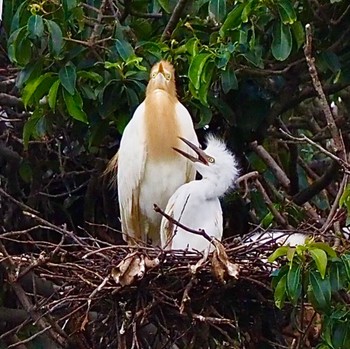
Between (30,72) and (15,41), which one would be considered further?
(30,72)

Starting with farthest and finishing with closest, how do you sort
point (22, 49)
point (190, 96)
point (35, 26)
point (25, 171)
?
point (25, 171) → point (190, 96) → point (22, 49) → point (35, 26)

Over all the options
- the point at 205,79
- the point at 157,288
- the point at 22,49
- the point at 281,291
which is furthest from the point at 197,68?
the point at 281,291

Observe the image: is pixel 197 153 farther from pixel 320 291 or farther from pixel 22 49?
pixel 320 291

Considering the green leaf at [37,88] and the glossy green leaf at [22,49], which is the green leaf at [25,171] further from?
the glossy green leaf at [22,49]

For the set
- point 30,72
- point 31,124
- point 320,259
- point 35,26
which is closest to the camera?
point 320,259

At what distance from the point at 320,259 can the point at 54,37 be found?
102cm

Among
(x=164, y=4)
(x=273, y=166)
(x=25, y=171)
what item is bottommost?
(x=25, y=171)

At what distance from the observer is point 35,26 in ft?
10.6

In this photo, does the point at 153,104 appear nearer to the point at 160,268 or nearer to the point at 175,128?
the point at 175,128

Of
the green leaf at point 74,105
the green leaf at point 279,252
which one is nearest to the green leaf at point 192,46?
the green leaf at point 74,105

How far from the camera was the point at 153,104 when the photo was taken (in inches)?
139

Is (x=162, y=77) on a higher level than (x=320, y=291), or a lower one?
higher

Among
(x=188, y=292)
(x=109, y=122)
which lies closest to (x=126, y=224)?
(x=109, y=122)

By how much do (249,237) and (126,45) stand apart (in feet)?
2.26
